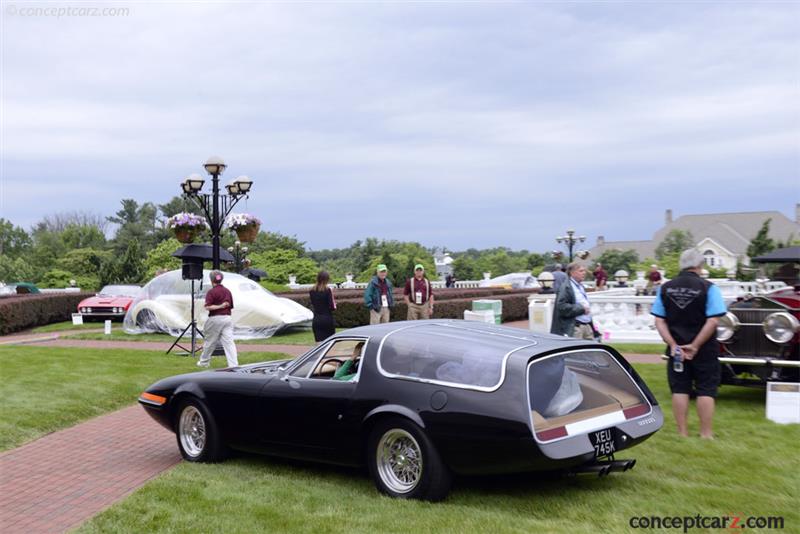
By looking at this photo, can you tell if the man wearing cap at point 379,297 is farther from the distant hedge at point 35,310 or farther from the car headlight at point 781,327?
the distant hedge at point 35,310

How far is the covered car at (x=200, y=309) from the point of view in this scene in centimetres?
2083

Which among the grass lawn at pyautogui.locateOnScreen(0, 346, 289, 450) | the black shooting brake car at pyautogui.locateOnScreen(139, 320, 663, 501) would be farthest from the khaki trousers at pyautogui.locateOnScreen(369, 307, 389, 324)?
the black shooting brake car at pyautogui.locateOnScreen(139, 320, 663, 501)

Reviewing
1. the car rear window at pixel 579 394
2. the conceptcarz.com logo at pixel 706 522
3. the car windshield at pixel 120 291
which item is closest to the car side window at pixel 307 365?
the car rear window at pixel 579 394

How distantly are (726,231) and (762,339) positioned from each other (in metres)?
93.6

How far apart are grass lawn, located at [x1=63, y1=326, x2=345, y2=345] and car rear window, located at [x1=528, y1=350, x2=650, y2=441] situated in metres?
13.1

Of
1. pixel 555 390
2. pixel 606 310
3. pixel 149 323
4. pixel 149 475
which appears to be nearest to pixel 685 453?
pixel 555 390

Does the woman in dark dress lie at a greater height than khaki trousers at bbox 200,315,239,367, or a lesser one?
greater

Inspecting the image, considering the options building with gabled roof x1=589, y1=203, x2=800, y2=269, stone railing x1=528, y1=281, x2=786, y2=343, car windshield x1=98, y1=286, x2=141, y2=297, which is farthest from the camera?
building with gabled roof x1=589, y1=203, x2=800, y2=269

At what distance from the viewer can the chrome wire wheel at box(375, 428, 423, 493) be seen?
602 cm

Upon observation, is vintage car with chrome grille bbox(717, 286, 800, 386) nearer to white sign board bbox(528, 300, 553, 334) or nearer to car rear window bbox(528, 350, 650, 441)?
car rear window bbox(528, 350, 650, 441)

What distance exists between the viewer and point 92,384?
12.2 m

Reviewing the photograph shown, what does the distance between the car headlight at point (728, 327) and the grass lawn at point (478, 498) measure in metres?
2.17

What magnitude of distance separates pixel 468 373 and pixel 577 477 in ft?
4.93

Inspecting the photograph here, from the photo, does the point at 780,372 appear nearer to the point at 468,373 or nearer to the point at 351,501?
the point at 468,373
